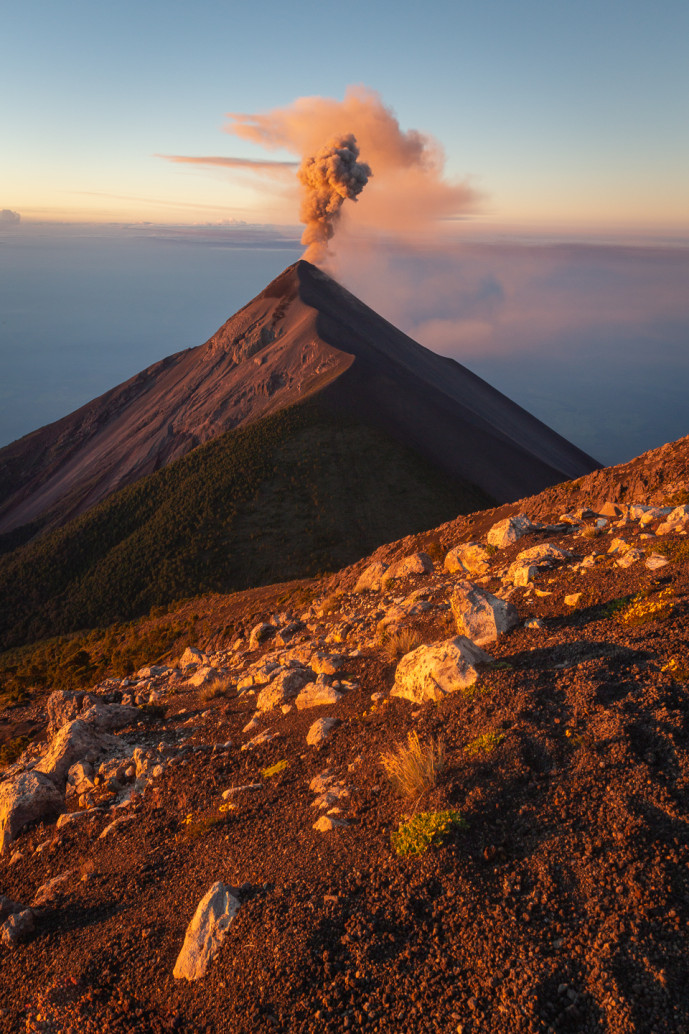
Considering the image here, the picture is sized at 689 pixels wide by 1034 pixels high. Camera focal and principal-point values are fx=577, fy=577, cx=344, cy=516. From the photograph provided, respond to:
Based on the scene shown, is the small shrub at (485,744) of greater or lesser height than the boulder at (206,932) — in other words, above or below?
above

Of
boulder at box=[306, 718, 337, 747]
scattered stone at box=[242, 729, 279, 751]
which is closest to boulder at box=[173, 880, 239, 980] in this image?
boulder at box=[306, 718, 337, 747]

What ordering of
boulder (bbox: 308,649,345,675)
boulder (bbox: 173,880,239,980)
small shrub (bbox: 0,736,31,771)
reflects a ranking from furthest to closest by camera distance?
small shrub (bbox: 0,736,31,771), boulder (bbox: 308,649,345,675), boulder (bbox: 173,880,239,980)

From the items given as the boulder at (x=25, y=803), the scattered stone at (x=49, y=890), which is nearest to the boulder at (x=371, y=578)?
the boulder at (x=25, y=803)

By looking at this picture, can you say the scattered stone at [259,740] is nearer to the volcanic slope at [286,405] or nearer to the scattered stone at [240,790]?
the scattered stone at [240,790]

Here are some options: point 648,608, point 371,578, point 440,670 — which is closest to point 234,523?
point 371,578

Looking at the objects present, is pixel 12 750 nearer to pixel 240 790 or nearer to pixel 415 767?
pixel 240 790

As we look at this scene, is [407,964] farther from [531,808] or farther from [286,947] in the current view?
[531,808]

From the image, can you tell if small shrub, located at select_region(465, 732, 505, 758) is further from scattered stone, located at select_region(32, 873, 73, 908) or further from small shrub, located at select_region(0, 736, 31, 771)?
small shrub, located at select_region(0, 736, 31, 771)
